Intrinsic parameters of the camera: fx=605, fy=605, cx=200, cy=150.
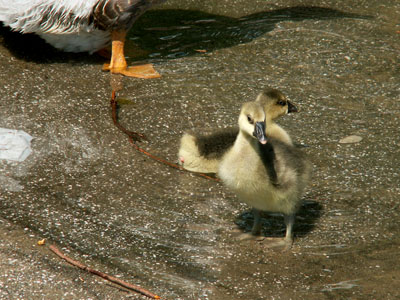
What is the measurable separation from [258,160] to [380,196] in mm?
1157

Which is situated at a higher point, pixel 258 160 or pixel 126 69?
pixel 258 160

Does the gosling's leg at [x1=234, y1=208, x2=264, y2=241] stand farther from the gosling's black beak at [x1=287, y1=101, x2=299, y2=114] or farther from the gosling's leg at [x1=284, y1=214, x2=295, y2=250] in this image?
the gosling's black beak at [x1=287, y1=101, x2=299, y2=114]

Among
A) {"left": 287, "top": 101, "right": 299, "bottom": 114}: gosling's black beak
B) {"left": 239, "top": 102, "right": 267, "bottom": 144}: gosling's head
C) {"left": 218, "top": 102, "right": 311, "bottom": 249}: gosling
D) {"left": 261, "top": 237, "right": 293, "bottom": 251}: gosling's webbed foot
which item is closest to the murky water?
{"left": 261, "top": 237, "right": 293, "bottom": 251}: gosling's webbed foot

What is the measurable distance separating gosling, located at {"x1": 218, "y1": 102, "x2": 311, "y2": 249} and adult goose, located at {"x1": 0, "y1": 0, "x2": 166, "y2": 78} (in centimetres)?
247

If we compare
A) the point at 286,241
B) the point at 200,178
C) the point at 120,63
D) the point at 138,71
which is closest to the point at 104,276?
the point at 286,241

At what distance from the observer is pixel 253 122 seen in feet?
10.8

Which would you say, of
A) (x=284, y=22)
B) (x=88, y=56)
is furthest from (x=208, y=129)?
(x=284, y=22)

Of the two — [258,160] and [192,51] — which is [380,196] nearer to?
[258,160]

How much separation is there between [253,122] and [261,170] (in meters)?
0.28

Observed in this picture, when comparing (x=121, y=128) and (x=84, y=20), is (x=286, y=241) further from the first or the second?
(x=84, y=20)

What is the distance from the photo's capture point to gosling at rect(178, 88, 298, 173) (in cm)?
406

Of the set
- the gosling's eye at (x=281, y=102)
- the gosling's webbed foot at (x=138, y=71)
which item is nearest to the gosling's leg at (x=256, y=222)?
the gosling's eye at (x=281, y=102)

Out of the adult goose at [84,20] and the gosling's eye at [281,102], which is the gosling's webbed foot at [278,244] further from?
the adult goose at [84,20]

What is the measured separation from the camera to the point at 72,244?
11.4ft
